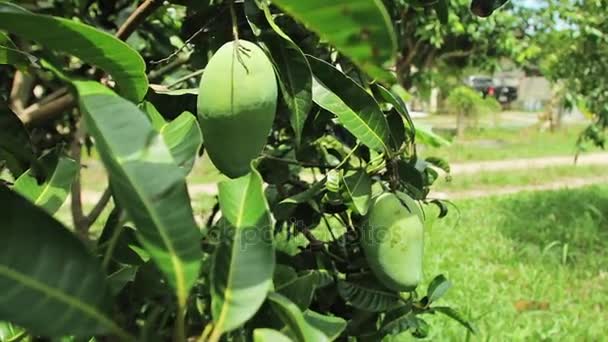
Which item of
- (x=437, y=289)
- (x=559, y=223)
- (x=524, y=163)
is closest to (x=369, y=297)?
(x=437, y=289)

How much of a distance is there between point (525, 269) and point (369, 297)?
186 centimetres

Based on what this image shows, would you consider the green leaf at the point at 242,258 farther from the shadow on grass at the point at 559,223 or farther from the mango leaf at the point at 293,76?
the shadow on grass at the point at 559,223

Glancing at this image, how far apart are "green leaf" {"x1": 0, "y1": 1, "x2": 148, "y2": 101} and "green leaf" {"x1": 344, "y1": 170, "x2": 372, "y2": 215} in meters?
0.29

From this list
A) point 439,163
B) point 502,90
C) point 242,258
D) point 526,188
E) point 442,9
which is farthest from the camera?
point 502,90

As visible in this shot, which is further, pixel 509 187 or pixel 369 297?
pixel 509 187

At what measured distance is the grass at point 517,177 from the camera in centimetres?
519

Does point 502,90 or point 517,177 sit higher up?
point 517,177

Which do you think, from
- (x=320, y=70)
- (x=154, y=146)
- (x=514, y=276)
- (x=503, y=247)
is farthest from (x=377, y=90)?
(x=503, y=247)

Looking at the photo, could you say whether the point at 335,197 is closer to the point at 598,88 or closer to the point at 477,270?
the point at 477,270

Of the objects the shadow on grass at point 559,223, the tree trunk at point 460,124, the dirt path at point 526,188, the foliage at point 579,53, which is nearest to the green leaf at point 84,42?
the shadow on grass at point 559,223

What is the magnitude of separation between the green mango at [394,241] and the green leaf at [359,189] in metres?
0.01

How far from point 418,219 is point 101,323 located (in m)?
0.44

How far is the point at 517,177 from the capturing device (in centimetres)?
555

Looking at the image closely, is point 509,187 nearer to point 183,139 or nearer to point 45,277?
point 183,139
